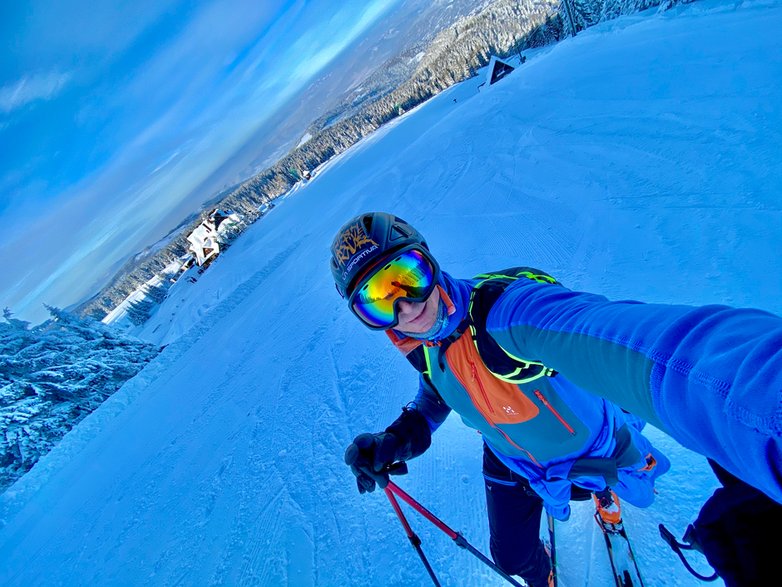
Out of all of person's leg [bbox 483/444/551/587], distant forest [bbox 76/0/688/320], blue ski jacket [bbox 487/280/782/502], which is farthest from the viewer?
distant forest [bbox 76/0/688/320]

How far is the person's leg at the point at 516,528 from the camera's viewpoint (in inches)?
83.5

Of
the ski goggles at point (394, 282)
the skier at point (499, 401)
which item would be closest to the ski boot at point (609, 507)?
the skier at point (499, 401)

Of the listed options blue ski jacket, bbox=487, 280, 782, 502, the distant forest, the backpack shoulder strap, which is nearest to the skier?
the backpack shoulder strap

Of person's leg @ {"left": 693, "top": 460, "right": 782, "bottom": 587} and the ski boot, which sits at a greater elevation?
person's leg @ {"left": 693, "top": 460, "right": 782, "bottom": 587}

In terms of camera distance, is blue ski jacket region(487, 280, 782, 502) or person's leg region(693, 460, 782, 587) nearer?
blue ski jacket region(487, 280, 782, 502)

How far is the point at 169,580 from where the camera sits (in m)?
3.41

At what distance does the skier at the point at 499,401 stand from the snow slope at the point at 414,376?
0.55m

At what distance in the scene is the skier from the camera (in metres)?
1.53

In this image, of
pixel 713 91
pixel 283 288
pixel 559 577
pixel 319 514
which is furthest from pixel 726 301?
pixel 283 288

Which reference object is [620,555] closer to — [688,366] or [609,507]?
[609,507]

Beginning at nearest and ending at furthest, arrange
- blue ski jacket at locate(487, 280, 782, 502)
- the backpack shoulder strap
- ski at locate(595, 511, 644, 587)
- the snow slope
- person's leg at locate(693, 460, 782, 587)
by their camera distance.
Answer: blue ski jacket at locate(487, 280, 782, 502), person's leg at locate(693, 460, 782, 587), the backpack shoulder strap, ski at locate(595, 511, 644, 587), the snow slope

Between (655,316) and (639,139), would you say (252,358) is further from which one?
(639,139)

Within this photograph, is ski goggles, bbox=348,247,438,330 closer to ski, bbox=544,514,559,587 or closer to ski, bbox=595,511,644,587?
ski, bbox=544,514,559,587

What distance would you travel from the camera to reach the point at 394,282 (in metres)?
1.73
